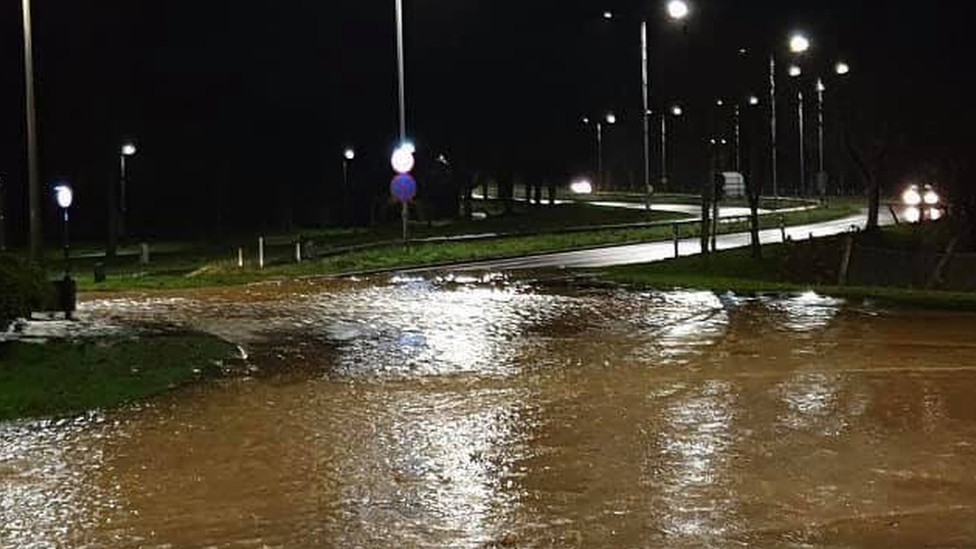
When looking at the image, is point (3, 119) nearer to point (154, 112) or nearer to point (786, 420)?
point (154, 112)

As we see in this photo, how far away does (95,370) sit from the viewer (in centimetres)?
1382

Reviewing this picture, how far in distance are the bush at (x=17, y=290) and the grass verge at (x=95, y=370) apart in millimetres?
487

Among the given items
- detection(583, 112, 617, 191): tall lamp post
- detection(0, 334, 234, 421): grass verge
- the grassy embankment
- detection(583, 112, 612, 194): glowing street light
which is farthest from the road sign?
detection(583, 112, 617, 191): tall lamp post

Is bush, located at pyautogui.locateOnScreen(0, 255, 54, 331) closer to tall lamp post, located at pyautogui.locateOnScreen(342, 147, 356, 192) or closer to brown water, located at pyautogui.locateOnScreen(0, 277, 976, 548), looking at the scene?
brown water, located at pyautogui.locateOnScreen(0, 277, 976, 548)

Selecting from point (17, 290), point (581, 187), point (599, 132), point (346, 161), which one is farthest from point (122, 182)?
point (581, 187)

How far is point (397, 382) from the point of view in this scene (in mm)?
13133

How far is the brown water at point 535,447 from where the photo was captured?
728 centimetres

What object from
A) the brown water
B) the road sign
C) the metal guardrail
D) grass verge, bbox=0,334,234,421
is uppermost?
the road sign

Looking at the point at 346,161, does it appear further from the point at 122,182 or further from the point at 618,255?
the point at 618,255

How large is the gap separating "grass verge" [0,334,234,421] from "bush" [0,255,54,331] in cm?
49

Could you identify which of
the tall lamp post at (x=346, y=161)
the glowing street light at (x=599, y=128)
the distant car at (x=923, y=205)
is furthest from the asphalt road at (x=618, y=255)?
the glowing street light at (x=599, y=128)

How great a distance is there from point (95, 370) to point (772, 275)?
22.9m

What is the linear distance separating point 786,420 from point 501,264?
24.3 m

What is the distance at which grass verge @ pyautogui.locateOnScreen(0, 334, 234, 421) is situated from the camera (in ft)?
39.9
